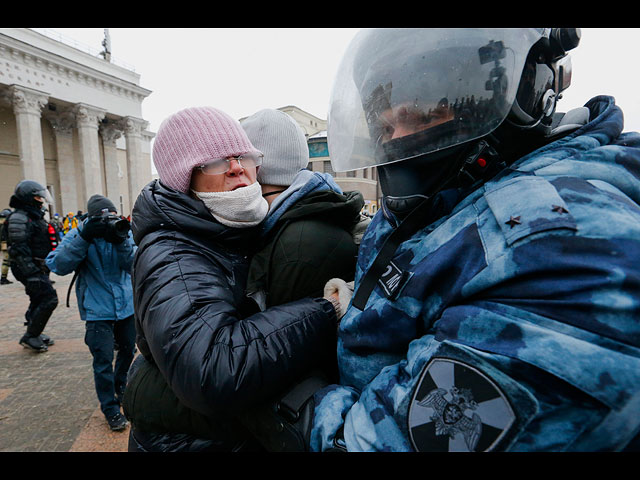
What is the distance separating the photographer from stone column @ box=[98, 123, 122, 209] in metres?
30.2

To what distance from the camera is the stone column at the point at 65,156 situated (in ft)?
88.4

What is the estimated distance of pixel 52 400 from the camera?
339cm

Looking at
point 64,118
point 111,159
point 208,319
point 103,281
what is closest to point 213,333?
point 208,319

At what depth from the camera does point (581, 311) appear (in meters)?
0.59

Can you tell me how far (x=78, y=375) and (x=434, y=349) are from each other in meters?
4.59

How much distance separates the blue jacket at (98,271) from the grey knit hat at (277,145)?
2.44 m

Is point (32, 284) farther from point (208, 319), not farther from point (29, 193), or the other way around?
point (208, 319)

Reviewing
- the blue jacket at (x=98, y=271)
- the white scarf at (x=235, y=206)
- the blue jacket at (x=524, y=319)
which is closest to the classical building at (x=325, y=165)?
the blue jacket at (x=98, y=271)

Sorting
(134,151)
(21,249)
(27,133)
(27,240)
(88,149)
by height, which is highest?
(27,133)

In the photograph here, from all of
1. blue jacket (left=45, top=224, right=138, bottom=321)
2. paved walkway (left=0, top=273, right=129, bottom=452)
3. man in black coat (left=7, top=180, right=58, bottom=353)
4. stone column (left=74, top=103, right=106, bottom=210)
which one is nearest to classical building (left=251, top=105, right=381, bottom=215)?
man in black coat (left=7, top=180, right=58, bottom=353)

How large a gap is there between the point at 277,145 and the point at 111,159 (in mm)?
35022

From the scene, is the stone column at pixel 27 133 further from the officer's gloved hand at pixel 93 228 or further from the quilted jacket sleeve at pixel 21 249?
the officer's gloved hand at pixel 93 228

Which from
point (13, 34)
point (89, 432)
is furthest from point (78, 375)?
point (13, 34)

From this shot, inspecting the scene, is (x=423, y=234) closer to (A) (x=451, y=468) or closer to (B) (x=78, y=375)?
(A) (x=451, y=468)
